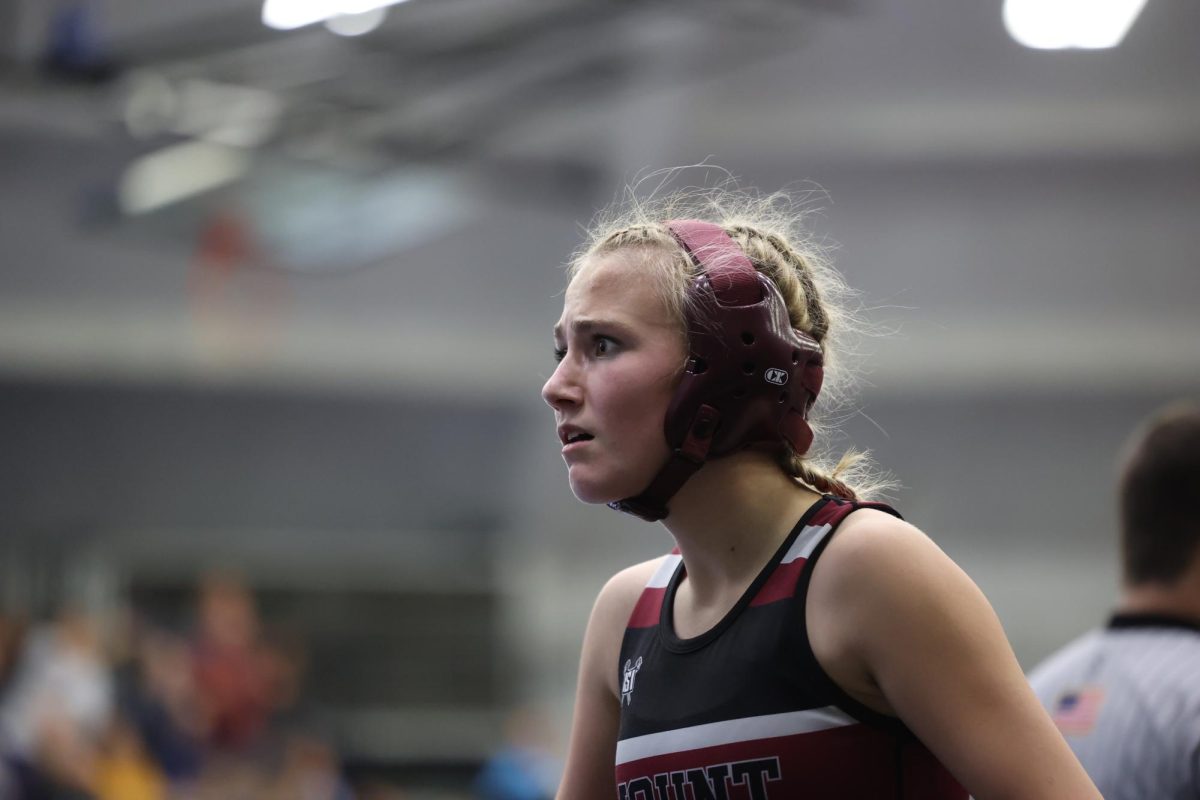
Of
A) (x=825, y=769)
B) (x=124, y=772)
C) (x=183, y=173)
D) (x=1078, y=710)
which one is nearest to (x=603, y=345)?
(x=825, y=769)

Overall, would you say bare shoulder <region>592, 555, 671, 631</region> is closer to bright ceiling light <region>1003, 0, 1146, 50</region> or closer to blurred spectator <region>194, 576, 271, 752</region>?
bright ceiling light <region>1003, 0, 1146, 50</region>

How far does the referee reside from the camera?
2791 millimetres

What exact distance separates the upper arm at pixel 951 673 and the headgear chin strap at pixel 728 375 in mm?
284

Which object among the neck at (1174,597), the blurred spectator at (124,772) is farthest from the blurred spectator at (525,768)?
the neck at (1174,597)

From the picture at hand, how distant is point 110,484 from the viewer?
13383mm

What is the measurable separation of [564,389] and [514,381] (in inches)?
454

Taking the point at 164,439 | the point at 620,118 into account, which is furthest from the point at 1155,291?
the point at 164,439

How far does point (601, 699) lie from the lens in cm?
217

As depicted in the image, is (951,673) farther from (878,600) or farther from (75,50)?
(75,50)

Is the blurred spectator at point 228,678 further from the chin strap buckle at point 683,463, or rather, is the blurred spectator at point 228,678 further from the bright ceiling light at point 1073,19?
the chin strap buckle at point 683,463

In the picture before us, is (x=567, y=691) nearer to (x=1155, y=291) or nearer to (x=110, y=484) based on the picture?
(x=110, y=484)

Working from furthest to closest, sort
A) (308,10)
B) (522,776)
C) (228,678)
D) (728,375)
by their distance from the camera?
(228,678) → (522,776) → (308,10) → (728,375)

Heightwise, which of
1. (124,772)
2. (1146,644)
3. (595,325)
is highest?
(595,325)

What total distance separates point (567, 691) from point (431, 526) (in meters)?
2.11
